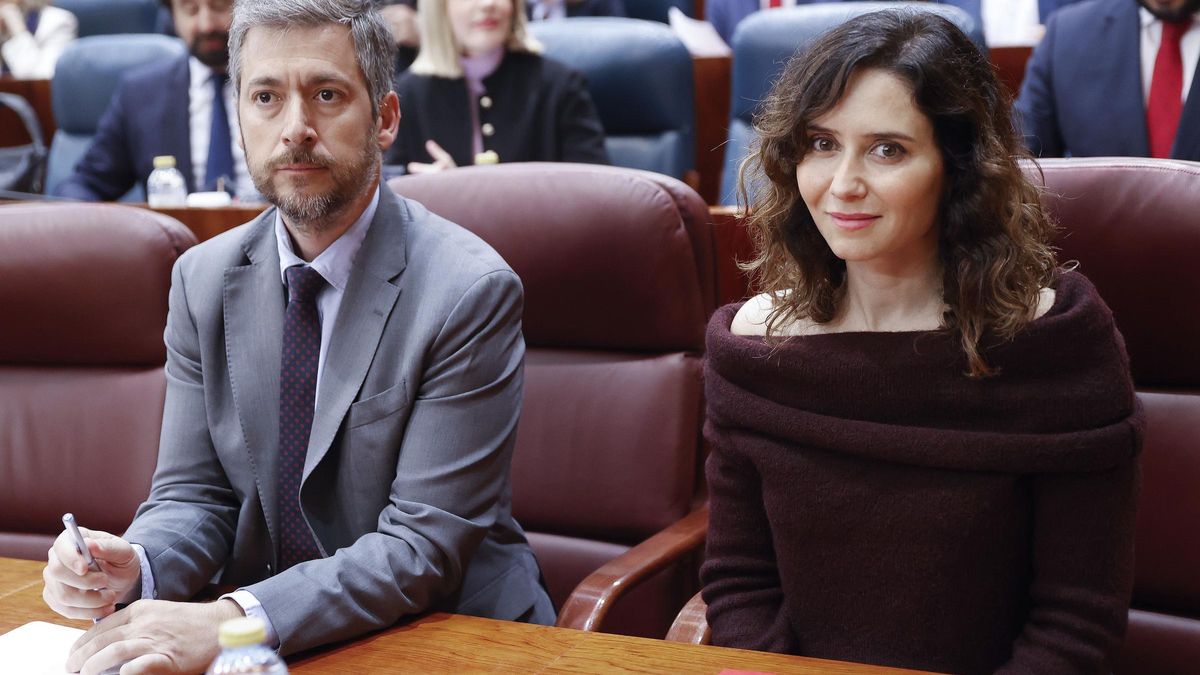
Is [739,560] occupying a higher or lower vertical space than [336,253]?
lower

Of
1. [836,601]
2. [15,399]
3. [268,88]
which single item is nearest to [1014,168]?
[836,601]

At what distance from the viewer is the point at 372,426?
1371 millimetres

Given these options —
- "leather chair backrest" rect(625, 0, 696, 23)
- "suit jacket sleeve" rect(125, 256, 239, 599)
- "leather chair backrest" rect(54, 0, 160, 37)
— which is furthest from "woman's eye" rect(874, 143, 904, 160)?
"leather chair backrest" rect(54, 0, 160, 37)

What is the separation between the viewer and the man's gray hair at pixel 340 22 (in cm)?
141

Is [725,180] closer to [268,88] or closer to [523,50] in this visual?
[523,50]

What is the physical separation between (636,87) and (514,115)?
32 centimetres

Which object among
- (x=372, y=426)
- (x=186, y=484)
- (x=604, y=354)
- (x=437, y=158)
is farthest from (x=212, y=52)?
(x=372, y=426)

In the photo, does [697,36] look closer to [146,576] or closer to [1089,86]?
[1089,86]

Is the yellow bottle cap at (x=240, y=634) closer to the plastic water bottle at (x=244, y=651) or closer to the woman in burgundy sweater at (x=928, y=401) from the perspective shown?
the plastic water bottle at (x=244, y=651)

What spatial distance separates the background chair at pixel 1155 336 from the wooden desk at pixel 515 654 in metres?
0.23

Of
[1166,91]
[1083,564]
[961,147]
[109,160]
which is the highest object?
[961,147]

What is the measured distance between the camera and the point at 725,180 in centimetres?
308

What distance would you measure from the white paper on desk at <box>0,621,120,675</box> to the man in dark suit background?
2139 mm

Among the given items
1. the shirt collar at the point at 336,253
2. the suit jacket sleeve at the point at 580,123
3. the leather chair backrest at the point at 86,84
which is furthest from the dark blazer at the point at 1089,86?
the leather chair backrest at the point at 86,84
